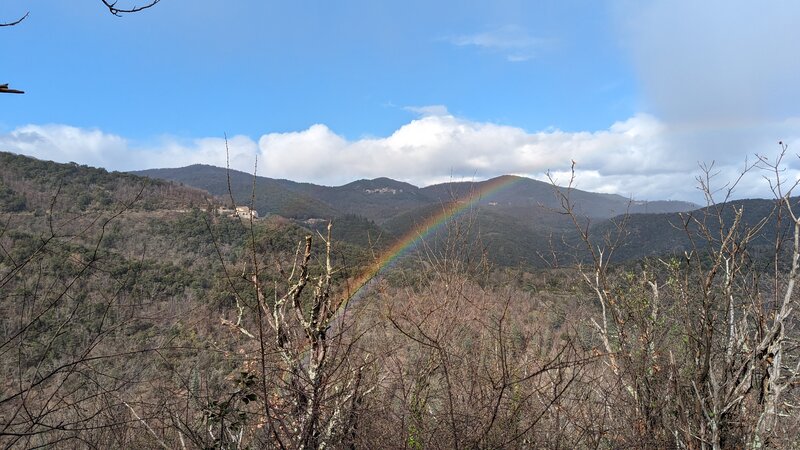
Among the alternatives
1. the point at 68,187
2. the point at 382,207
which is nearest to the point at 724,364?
the point at 68,187

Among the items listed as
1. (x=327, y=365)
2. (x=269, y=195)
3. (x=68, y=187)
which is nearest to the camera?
(x=327, y=365)

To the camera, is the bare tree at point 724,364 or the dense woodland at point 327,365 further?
the bare tree at point 724,364

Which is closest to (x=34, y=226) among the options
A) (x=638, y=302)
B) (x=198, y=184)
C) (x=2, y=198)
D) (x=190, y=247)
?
(x=2, y=198)

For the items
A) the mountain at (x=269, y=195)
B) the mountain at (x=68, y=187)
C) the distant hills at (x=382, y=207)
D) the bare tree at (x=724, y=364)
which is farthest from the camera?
the mountain at (x=269, y=195)

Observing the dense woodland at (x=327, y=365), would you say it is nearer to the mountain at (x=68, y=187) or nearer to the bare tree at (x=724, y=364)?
the bare tree at (x=724, y=364)

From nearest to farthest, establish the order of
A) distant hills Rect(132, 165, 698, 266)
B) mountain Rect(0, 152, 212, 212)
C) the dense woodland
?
the dense woodland → distant hills Rect(132, 165, 698, 266) → mountain Rect(0, 152, 212, 212)

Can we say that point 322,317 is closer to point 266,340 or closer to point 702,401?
point 266,340

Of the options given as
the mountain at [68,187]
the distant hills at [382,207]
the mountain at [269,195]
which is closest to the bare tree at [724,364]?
the distant hills at [382,207]

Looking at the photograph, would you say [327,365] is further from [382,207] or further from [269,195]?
[382,207]

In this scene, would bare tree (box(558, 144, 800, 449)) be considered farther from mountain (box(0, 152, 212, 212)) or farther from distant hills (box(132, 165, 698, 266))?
mountain (box(0, 152, 212, 212))

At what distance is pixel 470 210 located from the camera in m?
6.49

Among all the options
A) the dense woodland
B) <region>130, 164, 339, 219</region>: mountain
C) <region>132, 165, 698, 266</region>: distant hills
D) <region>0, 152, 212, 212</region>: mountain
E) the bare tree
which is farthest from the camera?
<region>130, 164, 339, 219</region>: mountain

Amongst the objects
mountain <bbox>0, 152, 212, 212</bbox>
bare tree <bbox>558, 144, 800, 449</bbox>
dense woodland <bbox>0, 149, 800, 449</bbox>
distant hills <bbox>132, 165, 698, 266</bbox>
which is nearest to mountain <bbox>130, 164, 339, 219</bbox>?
distant hills <bbox>132, 165, 698, 266</bbox>

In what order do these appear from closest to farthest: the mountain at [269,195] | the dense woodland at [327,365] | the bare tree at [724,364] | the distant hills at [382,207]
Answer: the dense woodland at [327,365] < the bare tree at [724,364] < the distant hills at [382,207] < the mountain at [269,195]
